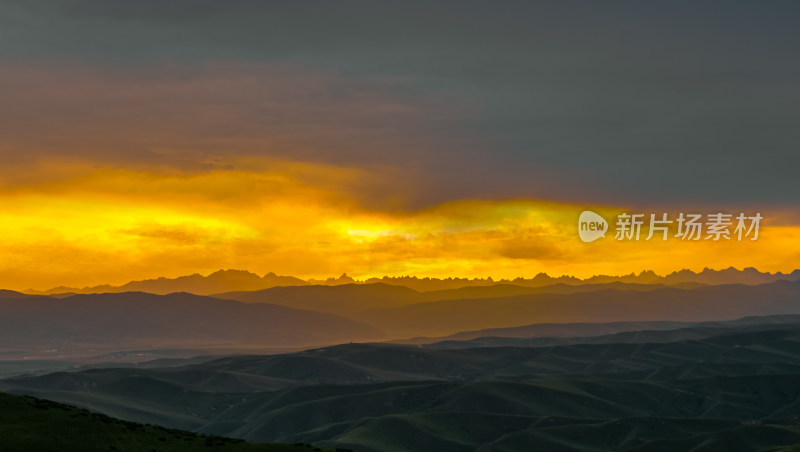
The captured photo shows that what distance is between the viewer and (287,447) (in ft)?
361

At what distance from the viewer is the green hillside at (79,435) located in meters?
99.2

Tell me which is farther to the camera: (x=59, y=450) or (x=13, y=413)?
(x=13, y=413)

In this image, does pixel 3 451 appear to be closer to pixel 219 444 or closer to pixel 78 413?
pixel 78 413

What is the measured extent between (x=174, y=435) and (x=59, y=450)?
1612cm

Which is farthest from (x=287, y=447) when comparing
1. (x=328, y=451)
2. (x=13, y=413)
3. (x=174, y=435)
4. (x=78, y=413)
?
(x=13, y=413)

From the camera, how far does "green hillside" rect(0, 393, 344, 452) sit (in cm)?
9925

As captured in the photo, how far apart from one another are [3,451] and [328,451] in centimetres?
3715

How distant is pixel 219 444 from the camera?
357 ft

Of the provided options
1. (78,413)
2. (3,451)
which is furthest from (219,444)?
(3,451)

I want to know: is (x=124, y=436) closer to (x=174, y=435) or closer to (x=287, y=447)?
(x=174, y=435)

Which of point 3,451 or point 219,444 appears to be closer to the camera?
point 3,451

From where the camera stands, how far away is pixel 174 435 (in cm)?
11156

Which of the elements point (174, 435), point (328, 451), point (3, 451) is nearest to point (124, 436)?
point (174, 435)

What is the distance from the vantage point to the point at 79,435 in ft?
339
